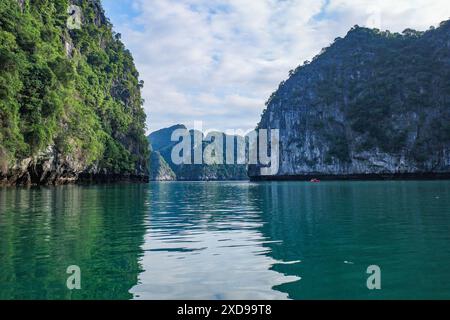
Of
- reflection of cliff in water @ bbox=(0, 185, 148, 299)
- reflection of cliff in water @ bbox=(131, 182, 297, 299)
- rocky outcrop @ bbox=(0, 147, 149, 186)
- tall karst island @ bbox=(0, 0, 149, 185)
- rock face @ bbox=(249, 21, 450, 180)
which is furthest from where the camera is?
rock face @ bbox=(249, 21, 450, 180)

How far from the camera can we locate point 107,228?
17.6 metres

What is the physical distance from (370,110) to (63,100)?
116 metres

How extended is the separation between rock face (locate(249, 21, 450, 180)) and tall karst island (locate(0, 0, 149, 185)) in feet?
228

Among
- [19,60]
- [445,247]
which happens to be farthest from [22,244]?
[19,60]

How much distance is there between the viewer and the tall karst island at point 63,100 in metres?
52.7

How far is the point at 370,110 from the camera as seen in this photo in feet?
498

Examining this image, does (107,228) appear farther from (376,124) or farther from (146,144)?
(376,124)

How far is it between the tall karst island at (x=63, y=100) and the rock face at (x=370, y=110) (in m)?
69.4

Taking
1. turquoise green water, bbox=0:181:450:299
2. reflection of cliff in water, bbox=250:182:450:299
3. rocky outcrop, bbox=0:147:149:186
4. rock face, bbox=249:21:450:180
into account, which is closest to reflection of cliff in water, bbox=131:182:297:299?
turquoise green water, bbox=0:181:450:299

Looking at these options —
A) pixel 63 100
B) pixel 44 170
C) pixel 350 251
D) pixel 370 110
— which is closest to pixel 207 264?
pixel 350 251

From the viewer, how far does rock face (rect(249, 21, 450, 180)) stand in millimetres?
140125

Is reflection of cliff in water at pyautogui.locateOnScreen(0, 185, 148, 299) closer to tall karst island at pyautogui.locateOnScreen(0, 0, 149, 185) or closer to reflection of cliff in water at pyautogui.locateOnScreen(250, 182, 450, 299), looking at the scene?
reflection of cliff in water at pyautogui.locateOnScreen(250, 182, 450, 299)

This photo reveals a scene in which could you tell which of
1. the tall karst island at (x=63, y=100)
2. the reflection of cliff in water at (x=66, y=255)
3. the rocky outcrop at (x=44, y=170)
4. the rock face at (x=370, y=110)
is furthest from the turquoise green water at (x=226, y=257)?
the rock face at (x=370, y=110)

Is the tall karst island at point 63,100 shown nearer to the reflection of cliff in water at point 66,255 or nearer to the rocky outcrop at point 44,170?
the rocky outcrop at point 44,170
